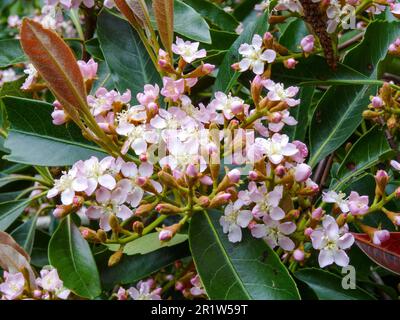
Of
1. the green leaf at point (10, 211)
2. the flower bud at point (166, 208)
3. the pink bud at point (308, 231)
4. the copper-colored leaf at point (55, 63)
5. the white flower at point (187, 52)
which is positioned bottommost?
the green leaf at point (10, 211)

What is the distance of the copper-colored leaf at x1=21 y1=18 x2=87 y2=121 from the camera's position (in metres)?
1.10

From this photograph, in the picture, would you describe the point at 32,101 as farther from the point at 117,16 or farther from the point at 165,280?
the point at 165,280

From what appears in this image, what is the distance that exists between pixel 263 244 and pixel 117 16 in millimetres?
746

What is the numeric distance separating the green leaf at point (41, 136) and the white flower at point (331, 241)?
56cm

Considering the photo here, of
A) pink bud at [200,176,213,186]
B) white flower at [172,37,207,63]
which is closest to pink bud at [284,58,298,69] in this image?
white flower at [172,37,207,63]

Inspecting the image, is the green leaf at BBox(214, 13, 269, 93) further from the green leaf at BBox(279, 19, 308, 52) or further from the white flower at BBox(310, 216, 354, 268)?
the white flower at BBox(310, 216, 354, 268)

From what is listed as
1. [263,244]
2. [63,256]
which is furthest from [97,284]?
[263,244]

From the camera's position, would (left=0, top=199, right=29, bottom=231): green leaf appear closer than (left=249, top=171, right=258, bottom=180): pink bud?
No

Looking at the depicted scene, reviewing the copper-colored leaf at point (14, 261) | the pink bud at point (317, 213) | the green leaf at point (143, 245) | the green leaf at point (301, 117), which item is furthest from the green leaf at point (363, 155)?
the copper-colored leaf at point (14, 261)

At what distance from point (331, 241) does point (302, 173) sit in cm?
15

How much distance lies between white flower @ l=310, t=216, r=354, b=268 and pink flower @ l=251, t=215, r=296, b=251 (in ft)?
0.17

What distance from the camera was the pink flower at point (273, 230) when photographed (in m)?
1.21

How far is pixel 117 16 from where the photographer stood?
1.55m

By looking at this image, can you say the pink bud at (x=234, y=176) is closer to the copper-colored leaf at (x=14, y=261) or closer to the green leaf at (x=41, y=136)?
the green leaf at (x=41, y=136)
